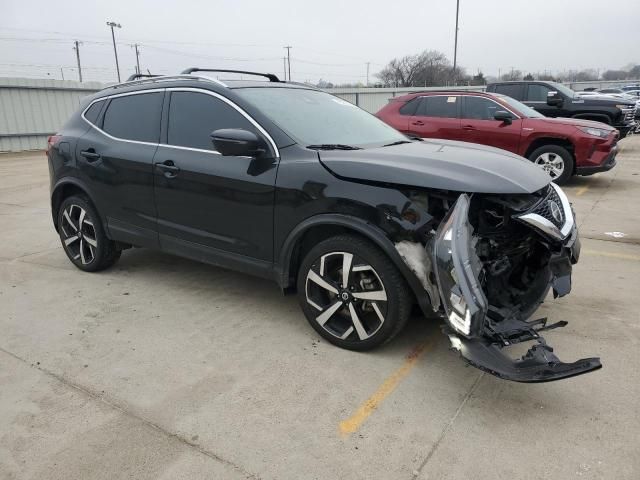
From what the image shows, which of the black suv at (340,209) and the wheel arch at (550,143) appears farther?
the wheel arch at (550,143)

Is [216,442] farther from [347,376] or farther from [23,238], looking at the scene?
[23,238]

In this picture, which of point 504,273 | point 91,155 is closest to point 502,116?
point 504,273

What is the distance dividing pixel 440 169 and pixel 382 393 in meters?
1.35

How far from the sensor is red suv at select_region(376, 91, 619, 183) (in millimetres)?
8469

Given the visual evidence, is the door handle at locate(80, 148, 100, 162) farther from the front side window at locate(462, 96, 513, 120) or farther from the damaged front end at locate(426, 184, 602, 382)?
the front side window at locate(462, 96, 513, 120)

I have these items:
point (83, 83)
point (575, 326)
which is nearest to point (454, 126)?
point (575, 326)

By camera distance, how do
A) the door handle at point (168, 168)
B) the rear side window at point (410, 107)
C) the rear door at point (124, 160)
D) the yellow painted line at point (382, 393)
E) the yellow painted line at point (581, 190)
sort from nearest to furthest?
the yellow painted line at point (382, 393) < the door handle at point (168, 168) < the rear door at point (124, 160) < the yellow painted line at point (581, 190) < the rear side window at point (410, 107)

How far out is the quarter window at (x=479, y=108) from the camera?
8.90 m

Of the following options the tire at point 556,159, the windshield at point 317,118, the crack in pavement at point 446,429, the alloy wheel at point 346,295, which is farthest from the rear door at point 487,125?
the crack in pavement at point 446,429

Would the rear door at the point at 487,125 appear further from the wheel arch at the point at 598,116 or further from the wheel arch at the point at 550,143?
the wheel arch at the point at 598,116

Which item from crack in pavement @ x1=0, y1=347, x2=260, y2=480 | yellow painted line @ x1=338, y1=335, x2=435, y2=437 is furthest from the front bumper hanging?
crack in pavement @ x1=0, y1=347, x2=260, y2=480

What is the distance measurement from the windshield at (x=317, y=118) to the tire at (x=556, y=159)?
547cm

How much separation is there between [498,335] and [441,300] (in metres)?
0.37

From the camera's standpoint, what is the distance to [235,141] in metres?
3.19
